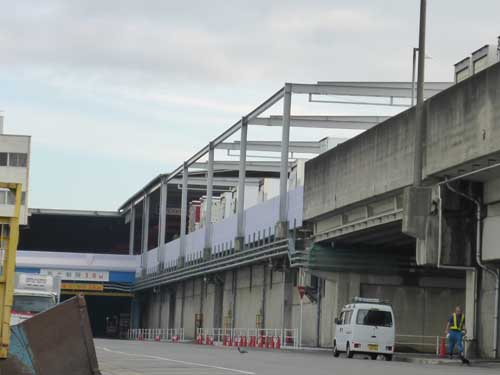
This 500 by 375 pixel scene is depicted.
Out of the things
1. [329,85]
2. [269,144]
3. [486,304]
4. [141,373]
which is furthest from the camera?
[269,144]

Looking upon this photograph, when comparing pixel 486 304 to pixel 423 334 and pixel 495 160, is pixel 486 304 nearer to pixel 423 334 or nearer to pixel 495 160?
pixel 495 160

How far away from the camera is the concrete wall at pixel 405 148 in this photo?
3284cm

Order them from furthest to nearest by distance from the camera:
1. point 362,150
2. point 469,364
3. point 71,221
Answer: point 71,221 → point 362,150 → point 469,364

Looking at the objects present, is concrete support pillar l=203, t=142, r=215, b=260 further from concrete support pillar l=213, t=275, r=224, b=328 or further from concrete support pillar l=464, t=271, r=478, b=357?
concrete support pillar l=464, t=271, r=478, b=357

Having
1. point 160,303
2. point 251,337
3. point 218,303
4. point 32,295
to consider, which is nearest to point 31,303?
point 32,295

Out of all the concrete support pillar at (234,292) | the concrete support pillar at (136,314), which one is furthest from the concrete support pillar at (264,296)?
the concrete support pillar at (136,314)

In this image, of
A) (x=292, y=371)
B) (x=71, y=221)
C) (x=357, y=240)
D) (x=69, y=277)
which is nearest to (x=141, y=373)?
(x=292, y=371)

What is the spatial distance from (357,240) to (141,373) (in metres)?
26.2

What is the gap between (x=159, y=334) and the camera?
84.6 meters

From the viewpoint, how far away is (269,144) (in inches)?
2773

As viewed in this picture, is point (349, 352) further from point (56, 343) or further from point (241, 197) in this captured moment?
point (241, 197)

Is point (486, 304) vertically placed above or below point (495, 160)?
below

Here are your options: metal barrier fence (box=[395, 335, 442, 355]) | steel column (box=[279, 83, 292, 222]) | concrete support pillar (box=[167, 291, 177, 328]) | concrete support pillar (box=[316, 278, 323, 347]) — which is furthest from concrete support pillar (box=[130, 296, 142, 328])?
metal barrier fence (box=[395, 335, 442, 355])

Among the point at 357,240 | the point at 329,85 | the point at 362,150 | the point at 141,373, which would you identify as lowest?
the point at 141,373
